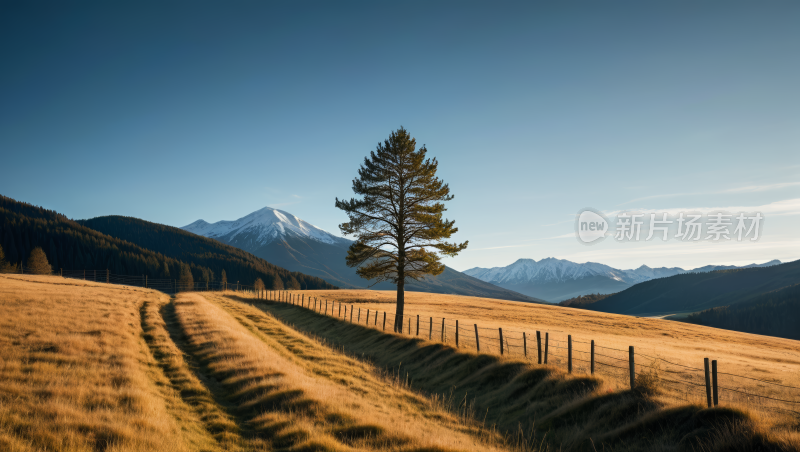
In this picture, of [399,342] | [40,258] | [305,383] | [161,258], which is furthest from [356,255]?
[161,258]

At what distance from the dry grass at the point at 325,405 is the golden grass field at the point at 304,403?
0.05 m

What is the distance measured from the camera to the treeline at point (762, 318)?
170625 mm

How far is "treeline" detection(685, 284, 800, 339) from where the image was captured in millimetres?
170625

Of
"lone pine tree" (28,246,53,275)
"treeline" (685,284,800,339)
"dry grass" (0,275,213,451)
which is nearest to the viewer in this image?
"dry grass" (0,275,213,451)

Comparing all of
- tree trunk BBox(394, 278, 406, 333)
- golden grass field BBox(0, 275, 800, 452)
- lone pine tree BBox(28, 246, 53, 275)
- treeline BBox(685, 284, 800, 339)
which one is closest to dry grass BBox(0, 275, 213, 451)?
golden grass field BBox(0, 275, 800, 452)

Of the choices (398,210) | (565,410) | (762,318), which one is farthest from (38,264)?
(762,318)

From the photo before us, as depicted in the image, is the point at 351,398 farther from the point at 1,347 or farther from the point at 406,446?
the point at 1,347

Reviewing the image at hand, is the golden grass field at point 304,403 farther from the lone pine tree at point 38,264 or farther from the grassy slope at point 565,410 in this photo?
the lone pine tree at point 38,264

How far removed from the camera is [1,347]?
13.2 metres

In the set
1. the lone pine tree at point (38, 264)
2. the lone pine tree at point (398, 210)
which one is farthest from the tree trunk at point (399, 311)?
the lone pine tree at point (38, 264)

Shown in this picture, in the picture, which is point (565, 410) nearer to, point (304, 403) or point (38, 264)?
point (304, 403)

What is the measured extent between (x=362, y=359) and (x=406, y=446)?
44.0 feet

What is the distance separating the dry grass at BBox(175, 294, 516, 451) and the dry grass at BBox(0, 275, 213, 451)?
169 centimetres

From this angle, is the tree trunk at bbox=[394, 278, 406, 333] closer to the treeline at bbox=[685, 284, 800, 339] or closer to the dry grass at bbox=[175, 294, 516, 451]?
the dry grass at bbox=[175, 294, 516, 451]
